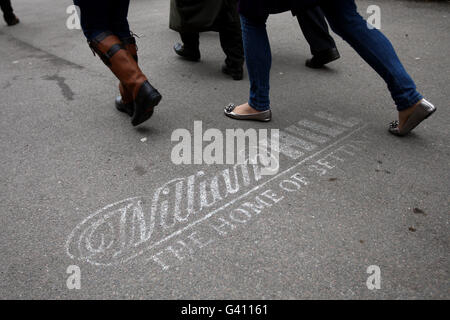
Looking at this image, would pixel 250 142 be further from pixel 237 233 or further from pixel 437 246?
pixel 437 246

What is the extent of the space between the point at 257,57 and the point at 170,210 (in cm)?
132

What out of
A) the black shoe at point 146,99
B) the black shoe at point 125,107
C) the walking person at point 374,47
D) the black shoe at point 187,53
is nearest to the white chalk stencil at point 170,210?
the walking person at point 374,47

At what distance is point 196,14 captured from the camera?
3447 mm

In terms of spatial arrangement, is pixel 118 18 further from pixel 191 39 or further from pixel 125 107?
pixel 191 39

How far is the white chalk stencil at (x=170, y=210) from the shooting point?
5.61 ft

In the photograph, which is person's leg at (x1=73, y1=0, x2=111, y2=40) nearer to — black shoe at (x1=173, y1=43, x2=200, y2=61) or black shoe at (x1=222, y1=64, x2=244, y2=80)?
black shoe at (x1=222, y1=64, x2=244, y2=80)

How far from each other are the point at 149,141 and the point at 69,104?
1089mm

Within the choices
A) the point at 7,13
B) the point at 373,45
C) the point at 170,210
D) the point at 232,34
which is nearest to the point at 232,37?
the point at 232,34

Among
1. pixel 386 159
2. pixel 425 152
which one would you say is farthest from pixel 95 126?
pixel 425 152

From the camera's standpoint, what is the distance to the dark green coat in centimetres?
337

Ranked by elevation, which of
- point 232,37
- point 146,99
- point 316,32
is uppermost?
point 316,32

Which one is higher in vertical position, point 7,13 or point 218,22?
point 218,22

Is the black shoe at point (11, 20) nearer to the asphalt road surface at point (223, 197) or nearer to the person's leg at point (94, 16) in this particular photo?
the asphalt road surface at point (223, 197)

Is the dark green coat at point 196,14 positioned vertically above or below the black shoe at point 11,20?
above
